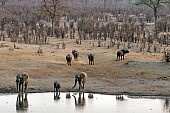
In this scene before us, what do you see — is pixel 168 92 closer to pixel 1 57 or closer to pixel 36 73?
pixel 36 73

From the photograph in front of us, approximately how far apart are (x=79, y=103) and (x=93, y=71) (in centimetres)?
915

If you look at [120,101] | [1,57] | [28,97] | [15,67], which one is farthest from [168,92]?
[1,57]

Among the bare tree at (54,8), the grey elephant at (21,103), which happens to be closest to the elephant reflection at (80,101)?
the grey elephant at (21,103)

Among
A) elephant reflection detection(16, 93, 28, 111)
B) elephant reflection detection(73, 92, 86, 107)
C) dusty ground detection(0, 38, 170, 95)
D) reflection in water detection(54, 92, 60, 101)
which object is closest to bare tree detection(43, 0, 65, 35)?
dusty ground detection(0, 38, 170, 95)

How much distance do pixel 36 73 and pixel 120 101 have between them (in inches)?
325

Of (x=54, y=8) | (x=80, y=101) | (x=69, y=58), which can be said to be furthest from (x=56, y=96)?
(x=54, y=8)

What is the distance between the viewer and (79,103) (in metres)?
24.5

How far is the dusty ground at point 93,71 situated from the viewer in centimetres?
2892

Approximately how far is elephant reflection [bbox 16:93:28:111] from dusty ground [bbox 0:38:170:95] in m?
1.86

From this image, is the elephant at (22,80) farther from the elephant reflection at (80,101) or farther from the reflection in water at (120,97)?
the reflection in water at (120,97)

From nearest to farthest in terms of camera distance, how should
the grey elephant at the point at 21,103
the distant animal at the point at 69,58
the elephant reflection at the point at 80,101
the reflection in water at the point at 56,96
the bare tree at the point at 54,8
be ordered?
the grey elephant at the point at 21,103 → the elephant reflection at the point at 80,101 → the reflection in water at the point at 56,96 → the distant animal at the point at 69,58 → the bare tree at the point at 54,8

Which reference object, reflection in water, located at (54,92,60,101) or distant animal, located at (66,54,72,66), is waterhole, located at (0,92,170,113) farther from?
distant animal, located at (66,54,72,66)

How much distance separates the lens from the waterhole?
22812 mm

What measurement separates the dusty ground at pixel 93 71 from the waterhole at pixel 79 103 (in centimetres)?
149
